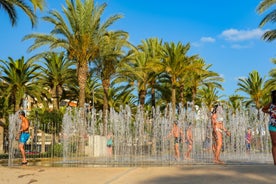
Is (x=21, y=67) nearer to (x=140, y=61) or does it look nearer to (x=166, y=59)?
(x=140, y=61)

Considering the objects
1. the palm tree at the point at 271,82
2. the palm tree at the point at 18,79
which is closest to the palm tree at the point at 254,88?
the palm tree at the point at 271,82

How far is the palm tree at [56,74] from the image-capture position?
3008 cm

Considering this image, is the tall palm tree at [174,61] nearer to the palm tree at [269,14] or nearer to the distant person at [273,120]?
the palm tree at [269,14]

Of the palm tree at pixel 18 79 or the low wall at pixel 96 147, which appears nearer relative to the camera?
the low wall at pixel 96 147

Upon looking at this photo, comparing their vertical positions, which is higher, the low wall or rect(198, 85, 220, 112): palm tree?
rect(198, 85, 220, 112): palm tree

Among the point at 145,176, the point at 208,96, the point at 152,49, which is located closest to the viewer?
the point at 145,176

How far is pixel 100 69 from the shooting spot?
2630 cm

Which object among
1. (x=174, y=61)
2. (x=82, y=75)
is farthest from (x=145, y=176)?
(x=174, y=61)

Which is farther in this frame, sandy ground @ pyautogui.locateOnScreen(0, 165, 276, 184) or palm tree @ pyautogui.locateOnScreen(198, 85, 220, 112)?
palm tree @ pyautogui.locateOnScreen(198, 85, 220, 112)

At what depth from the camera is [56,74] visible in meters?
30.1

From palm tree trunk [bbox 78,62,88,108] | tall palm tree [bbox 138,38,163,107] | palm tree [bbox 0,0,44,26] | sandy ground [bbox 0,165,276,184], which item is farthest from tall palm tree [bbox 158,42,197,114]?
sandy ground [bbox 0,165,276,184]

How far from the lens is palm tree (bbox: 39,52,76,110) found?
30.1 meters

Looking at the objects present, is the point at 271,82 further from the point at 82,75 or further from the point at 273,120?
the point at 273,120

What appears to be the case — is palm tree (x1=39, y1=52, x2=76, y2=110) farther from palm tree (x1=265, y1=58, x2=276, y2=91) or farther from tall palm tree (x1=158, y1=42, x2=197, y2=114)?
palm tree (x1=265, y1=58, x2=276, y2=91)
